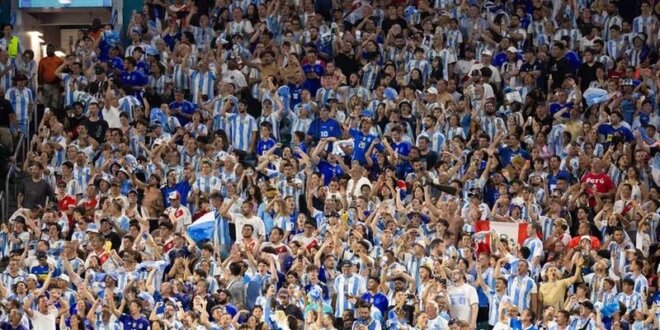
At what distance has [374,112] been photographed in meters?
28.3

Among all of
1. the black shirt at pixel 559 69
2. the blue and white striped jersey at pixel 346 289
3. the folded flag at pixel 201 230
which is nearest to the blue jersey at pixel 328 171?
the folded flag at pixel 201 230

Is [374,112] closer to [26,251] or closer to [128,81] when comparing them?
[128,81]

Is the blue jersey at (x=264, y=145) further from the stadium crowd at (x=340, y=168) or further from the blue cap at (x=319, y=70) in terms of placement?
the blue cap at (x=319, y=70)

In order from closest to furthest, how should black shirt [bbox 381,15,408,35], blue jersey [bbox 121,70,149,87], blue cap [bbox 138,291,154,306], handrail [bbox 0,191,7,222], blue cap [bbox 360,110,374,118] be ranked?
blue cap [bbox 138,291,154,306]
handrail [bbox 0,191,7,222]
blue cap [bbox 360,110,374,118]
blue jersey [bbox 121,70,149,87]
black shirt [bbox 381,15,408,35]

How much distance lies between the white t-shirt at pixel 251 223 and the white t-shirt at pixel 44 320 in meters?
3.23

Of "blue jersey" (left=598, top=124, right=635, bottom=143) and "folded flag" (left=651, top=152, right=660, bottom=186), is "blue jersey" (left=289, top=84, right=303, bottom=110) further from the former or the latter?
"folded flag" (left=651, top=152, right=660, bottom=186)

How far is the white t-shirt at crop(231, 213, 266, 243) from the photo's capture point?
1002 inches

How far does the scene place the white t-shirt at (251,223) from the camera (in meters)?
25.5

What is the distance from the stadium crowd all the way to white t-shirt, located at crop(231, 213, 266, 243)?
0.11ft

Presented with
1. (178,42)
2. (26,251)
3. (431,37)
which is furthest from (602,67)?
(26,251)

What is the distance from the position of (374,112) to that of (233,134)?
2.28 meters

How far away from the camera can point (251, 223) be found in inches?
Result: 1006

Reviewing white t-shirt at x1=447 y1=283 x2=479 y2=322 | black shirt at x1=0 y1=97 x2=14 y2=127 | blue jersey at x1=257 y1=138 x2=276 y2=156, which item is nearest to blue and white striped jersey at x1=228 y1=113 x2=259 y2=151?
blue jersey at x1=257 y1=138 x2=276 y2=156

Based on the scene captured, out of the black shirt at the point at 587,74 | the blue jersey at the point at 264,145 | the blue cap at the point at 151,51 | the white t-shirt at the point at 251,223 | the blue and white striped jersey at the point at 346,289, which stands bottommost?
the blue and white striped jersey at the point at 346,289
